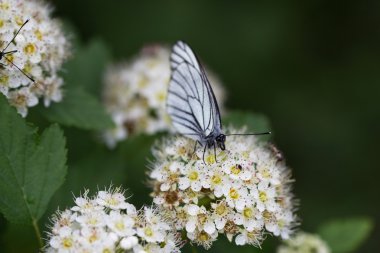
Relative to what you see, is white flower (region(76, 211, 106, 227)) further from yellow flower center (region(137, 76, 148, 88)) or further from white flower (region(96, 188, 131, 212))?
yellow flower center (region(137, 76, 148, 88))

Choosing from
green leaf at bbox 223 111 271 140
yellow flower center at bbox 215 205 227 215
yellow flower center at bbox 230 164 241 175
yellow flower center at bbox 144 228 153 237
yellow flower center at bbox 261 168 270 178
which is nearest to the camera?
yellow flower center at bbox 144 228 153 237

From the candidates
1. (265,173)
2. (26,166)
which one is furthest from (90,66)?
(265,173)

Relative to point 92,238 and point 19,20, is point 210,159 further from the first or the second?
point 19,20

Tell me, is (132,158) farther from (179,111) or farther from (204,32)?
(204,32)

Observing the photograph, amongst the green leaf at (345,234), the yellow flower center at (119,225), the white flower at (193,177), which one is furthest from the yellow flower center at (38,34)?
the green leaf at (345,234)

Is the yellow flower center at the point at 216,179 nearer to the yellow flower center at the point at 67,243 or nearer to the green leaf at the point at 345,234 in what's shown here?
the yellow flower center at the point at 67,243

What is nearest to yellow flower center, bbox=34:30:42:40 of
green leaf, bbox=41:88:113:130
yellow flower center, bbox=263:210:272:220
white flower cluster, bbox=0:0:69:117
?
white flower cluster, bbox=0:0:69:117
